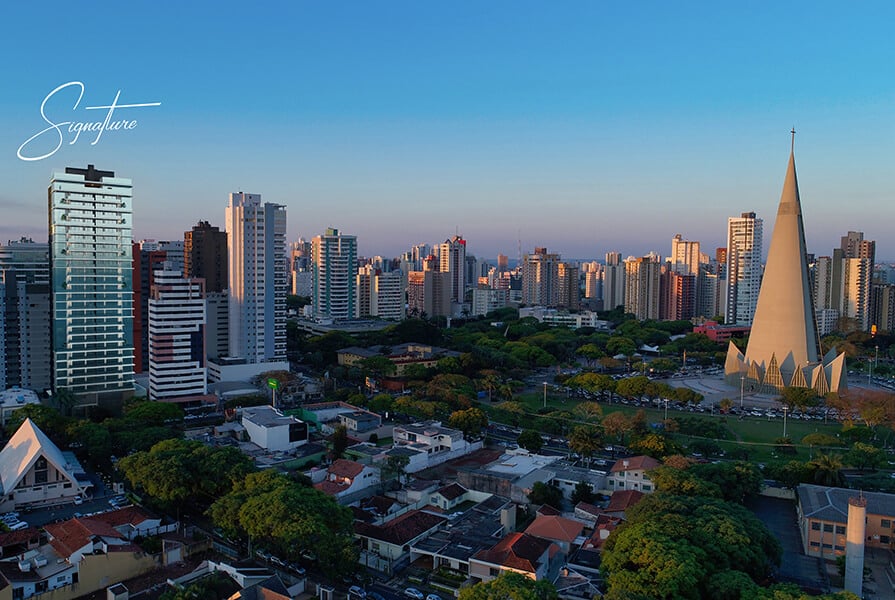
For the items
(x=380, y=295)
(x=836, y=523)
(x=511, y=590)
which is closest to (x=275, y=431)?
(x=511, y=590)

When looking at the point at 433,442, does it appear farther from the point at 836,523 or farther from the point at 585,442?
the point at 836,523

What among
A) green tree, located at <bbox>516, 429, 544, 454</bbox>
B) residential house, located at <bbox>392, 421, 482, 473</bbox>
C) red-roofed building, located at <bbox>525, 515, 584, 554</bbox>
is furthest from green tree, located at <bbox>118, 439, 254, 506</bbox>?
green tree, located at <bbox>516, 429, 544, 454</bbox>

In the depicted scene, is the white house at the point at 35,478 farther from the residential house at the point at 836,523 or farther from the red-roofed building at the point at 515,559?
the residential house at the point at 836,523

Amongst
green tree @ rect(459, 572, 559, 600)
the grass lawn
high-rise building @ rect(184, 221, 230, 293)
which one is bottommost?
the grass lawn

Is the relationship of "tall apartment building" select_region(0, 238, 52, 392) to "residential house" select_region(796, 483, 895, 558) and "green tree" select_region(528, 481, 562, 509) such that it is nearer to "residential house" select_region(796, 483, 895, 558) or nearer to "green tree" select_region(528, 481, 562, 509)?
"green tree" select_region(528, 481, 562, 509)

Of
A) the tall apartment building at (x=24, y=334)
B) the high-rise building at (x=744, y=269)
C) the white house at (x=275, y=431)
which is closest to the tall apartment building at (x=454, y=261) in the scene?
the high-rise building at (x=744, y=269)

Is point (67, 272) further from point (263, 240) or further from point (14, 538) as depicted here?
point (14, 538)

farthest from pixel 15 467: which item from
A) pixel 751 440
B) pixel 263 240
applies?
pixel 751 440
